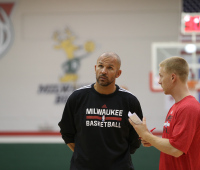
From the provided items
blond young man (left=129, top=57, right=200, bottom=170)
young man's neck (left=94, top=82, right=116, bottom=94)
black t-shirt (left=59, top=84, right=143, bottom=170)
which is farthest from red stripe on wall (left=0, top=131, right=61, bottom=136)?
blond young man (left=129, top=57, right=200, bottom=170)

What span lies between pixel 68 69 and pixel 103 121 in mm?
4131

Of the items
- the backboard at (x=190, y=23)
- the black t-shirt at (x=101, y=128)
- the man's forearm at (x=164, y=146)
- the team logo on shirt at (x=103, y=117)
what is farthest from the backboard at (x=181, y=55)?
the man's forearm at (x=164, y=146)

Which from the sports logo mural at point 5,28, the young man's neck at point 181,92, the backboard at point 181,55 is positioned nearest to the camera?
the young man's neck at point 181,92

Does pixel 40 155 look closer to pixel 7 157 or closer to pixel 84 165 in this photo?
pixel 7 157

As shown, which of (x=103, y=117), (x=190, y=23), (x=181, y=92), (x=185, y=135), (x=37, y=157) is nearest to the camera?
(x=185, y=135)

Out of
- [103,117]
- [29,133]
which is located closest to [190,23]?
[29,133]

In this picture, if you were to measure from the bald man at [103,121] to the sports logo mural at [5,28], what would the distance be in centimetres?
448

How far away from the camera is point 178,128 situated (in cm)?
229

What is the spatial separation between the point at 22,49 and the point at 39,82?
32.1 inches

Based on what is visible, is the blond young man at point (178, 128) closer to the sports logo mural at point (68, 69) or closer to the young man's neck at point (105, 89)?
the young man's neck at point (105, 89)

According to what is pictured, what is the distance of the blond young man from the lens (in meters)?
2.26

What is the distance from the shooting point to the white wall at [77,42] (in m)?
6.39

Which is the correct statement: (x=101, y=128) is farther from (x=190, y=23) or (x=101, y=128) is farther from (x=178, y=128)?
(x=190, y=23)

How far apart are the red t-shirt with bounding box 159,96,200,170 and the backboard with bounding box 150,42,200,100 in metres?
3.89
